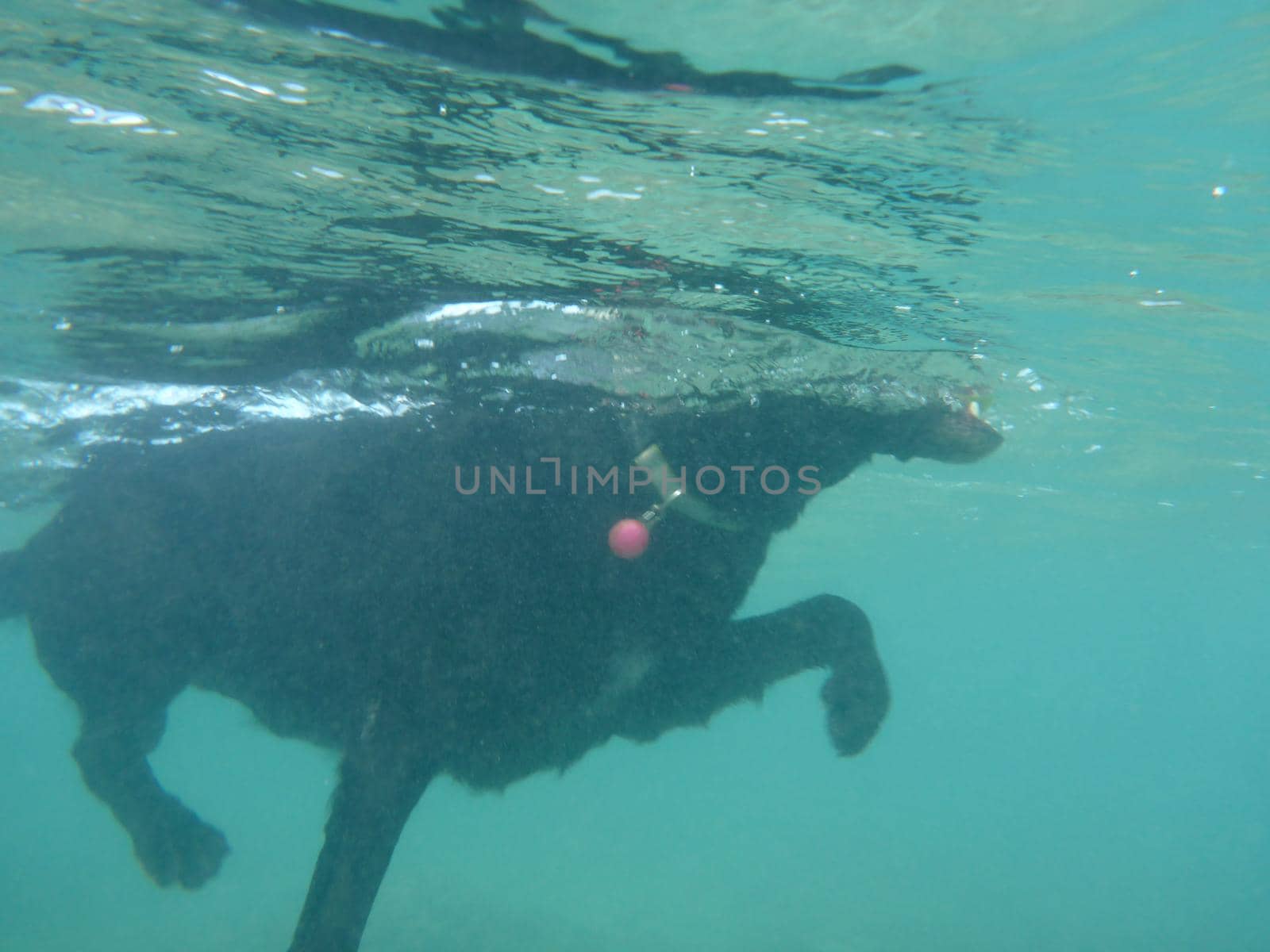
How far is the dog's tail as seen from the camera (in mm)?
7180

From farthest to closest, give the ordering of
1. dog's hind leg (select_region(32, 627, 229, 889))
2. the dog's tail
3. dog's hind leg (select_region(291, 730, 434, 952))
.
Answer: the dog's tail < dog's hind leg (select_region(32, 627, 229, 889)) < dog's hind leg (select_region(291, 730, 434, 952))

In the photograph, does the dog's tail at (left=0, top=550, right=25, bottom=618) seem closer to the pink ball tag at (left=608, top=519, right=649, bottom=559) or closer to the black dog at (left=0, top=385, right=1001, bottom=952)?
the black dog at (left=0, top=385, right=1001, bottom=952)

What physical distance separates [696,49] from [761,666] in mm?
4154

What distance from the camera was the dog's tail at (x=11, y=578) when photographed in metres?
7.18

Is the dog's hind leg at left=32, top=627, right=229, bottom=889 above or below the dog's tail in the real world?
below

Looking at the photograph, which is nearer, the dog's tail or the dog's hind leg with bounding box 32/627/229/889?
the dog's hind leg with bounding box 32/627/229/889

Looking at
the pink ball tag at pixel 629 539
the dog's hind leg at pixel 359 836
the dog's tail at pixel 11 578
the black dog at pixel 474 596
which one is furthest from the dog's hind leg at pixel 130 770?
the pink ball tag at pixel 629 539

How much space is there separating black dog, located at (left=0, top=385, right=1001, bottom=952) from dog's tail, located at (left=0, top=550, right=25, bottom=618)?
816 mm

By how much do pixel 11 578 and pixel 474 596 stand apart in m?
5.15

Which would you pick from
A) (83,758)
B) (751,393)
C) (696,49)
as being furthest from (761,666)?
(83,758)

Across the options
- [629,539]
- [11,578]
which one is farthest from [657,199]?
[11,578]

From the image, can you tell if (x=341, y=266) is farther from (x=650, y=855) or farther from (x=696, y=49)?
(x=650, y=855)

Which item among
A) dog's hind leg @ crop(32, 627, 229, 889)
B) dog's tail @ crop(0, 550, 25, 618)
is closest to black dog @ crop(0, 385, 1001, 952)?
dog's hind leg @ crop(32, 627, 229, 889)

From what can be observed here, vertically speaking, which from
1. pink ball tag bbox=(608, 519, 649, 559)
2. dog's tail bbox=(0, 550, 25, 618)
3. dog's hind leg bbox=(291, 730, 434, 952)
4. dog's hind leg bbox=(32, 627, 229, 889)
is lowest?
dog's hind leg bbox=(32, 627, 229, 889)
